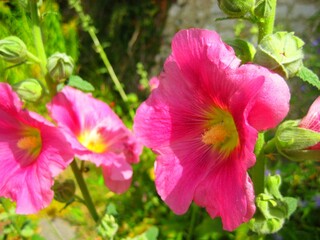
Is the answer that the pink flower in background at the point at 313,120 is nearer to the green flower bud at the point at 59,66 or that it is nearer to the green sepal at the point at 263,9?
the green sepal at the point at 263,9

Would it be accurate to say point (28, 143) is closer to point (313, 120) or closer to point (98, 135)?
point (98, 135)

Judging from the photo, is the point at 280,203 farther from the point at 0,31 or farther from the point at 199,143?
the point at 0,31

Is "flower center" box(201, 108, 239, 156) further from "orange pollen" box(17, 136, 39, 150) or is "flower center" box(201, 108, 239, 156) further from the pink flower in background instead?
"orange pollen" box(17, 136, 39, 150)

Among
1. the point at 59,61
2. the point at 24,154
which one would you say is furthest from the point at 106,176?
the point at 59,61

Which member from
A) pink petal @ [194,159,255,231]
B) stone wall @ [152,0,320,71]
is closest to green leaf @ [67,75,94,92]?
pink petal @ [194,159,255,231]

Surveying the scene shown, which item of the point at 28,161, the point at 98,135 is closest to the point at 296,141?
the point at 28,161

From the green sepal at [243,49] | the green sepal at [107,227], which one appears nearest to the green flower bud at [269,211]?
the green sepal at [243,49]
